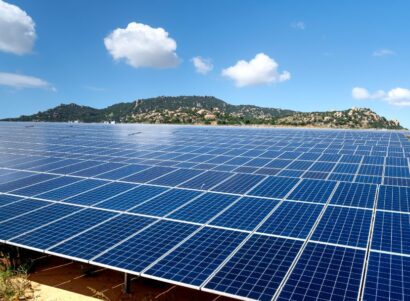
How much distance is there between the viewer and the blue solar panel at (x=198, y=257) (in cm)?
923

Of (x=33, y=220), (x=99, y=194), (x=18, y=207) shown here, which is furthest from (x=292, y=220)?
(x=18, y=207)

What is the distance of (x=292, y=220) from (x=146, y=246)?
5118 millimetres

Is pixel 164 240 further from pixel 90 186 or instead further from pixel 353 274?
pixel 90 186

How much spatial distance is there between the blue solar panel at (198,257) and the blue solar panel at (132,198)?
161 inches

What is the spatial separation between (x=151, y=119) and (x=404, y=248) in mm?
117569

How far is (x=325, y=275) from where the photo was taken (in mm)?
8984

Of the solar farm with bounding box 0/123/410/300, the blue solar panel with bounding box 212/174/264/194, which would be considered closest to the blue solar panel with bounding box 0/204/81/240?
the solar farm with bounding box 0/123/410/300

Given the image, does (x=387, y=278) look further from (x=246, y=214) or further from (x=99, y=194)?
(x=99, y=194)

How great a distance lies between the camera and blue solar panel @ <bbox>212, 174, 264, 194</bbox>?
16.5m

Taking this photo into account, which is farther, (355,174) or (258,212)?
(355,174)

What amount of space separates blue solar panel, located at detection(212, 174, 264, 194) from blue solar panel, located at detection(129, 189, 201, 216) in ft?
4.98

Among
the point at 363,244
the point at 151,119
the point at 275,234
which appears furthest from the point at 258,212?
the point at 151,119

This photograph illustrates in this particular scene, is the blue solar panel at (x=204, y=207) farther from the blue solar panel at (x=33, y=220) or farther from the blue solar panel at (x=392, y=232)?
the blue solar panel at (x=392, y=232)

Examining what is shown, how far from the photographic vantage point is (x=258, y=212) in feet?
43.9
